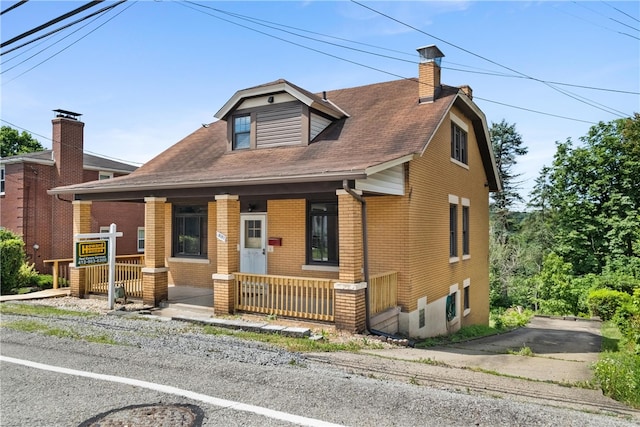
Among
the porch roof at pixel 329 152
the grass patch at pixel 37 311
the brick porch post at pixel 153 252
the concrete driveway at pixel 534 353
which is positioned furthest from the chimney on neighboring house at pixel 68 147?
the concrete driveway at pixel 534 353

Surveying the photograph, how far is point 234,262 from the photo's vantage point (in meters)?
11.3

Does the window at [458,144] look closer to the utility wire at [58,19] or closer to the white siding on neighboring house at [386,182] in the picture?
the white siding on neighboring house at [386,182]

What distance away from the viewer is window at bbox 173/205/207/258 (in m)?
15.3

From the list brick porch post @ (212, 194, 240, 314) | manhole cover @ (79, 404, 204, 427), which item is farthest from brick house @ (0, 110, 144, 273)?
manhole cover @ (79, 404, 204, 427)

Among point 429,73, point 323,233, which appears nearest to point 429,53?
point 429,73

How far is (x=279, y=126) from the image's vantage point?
46.1ft

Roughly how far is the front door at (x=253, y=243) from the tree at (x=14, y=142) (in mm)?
43964

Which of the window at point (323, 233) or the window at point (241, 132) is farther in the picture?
the window at point (241, 132)

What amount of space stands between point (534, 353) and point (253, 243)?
874 cm

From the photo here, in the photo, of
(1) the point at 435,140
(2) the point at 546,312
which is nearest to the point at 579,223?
(2) the point at 546,312

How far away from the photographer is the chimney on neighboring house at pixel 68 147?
21.8m

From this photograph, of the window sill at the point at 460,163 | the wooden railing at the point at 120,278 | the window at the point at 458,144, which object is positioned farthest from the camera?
the window at the point at 458,144

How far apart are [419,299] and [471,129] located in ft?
27.3

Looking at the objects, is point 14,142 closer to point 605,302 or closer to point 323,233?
point 323,233
